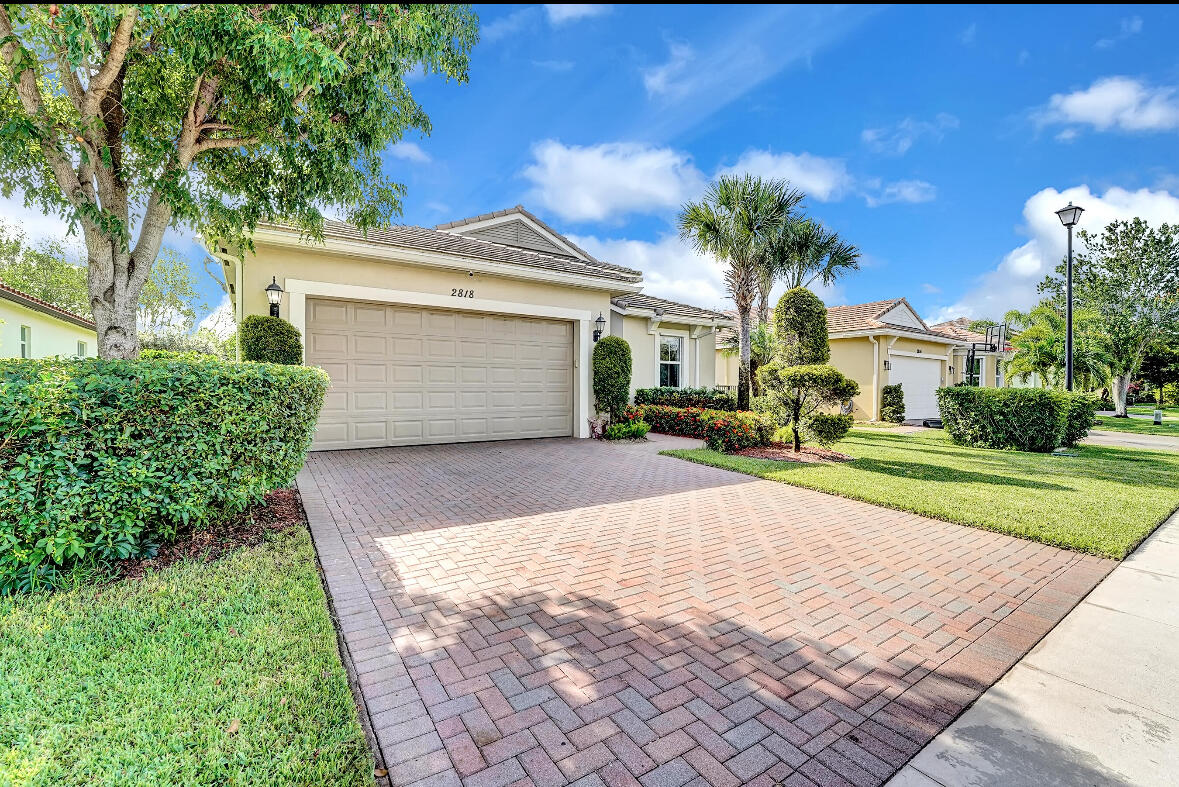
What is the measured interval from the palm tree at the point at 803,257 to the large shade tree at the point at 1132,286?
14601 millimetres

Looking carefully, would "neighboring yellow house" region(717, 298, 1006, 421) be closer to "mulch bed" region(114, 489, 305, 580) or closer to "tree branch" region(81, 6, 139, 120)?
"mulch bed" region(114, 489, 305, 580)

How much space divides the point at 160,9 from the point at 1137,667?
23.8 ft

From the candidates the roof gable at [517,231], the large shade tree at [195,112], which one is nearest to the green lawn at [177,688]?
the large shade tree at [195,112]

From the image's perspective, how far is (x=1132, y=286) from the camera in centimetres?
2128

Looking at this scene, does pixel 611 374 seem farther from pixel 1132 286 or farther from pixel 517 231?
pixel 1132 286

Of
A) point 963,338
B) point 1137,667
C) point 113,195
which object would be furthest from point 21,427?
point 963,338

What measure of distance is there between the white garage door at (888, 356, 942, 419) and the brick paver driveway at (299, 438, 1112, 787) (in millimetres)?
15884

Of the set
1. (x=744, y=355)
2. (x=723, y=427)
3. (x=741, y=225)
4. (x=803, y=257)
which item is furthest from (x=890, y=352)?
(x=723, y=427)

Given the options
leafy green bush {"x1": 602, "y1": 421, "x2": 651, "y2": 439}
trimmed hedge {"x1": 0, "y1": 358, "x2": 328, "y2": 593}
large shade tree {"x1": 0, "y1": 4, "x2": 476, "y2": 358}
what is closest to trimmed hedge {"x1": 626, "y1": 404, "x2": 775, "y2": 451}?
leafy green bush {"x1": 602, "y1": 421, "x2": 651, "y2": 439}

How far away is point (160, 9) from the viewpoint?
325 cm

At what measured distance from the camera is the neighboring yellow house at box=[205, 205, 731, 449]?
8922 mm

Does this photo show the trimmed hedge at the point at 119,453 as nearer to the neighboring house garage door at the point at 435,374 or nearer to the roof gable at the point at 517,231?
the neighboring house garage door at the point at 435,374

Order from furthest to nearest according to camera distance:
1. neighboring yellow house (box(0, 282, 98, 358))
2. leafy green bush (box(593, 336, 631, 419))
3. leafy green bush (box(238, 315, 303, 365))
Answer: neighboring yellow house (box(0, 282, 98, 358))
leafy green bush (box(593, 336, 631, 419))
leafy green bush (box(238, 315, 303, 365))

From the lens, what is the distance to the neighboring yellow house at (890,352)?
60.1 feet
